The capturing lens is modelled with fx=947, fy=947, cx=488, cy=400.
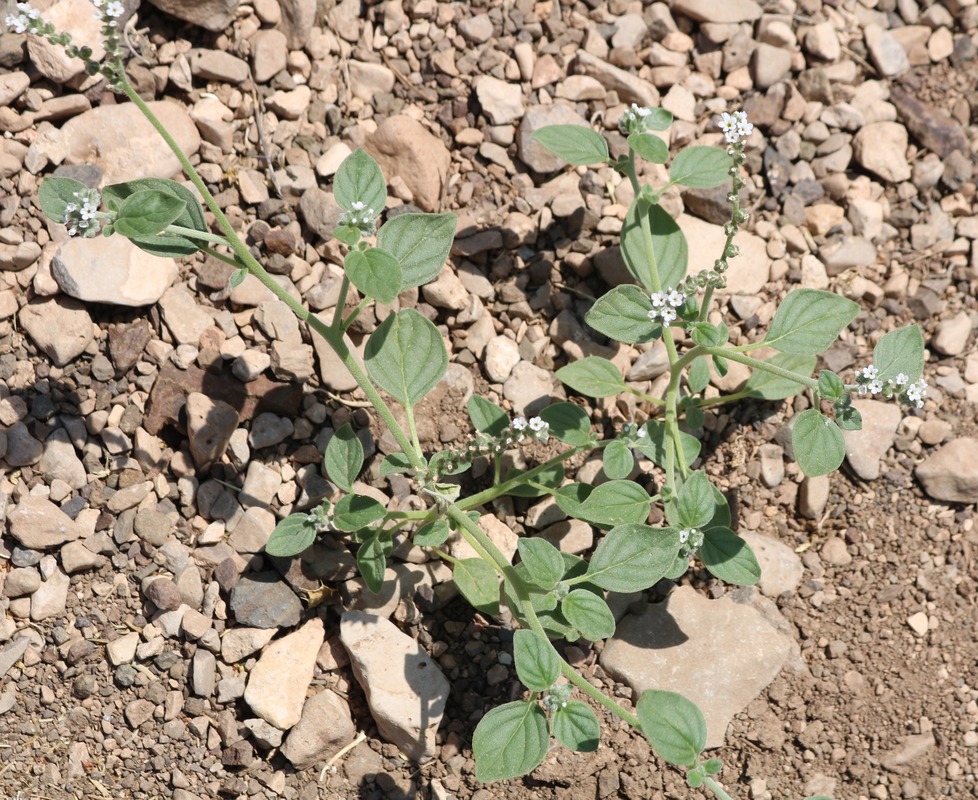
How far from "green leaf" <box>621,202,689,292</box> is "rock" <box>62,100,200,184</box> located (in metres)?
1.67

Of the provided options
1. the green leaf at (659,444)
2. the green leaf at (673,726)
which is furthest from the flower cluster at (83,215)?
the green leaf at (673,726)

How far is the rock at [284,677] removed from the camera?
3137 millimetres

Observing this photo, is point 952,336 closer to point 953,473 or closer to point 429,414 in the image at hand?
point 953,473

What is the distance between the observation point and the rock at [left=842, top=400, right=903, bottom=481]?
3701mm

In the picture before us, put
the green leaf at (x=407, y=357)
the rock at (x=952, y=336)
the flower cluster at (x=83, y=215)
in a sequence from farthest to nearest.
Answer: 1. the rock at (x=952, y=336)
2. the green leaf at (x=407, y=357)
3. the flower cluster at (x=83, y=215)

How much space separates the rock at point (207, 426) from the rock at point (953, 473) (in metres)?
2.64

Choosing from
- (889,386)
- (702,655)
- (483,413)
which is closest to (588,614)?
(702,655)

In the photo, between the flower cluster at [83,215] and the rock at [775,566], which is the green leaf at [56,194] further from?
the rock at [775,566]

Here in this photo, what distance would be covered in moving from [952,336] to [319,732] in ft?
9.51

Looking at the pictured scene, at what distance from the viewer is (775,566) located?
353cm

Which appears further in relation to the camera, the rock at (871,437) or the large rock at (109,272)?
the rock at (871,437)

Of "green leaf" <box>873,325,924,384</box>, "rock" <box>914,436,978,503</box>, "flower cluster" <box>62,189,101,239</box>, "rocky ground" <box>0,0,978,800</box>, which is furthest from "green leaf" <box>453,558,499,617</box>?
"rock" <box>914,436,978,503</box>

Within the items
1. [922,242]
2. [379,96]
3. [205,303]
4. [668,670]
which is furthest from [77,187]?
[922,242]

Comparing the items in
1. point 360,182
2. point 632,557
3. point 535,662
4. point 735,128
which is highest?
point 735,128
